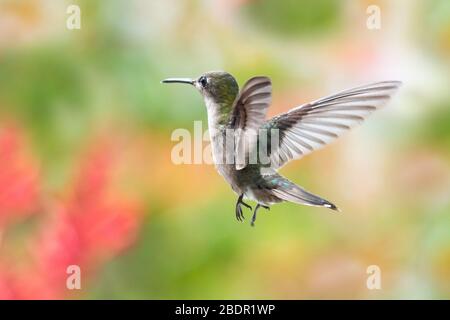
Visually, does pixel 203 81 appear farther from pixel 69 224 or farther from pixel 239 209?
pixel 69 224

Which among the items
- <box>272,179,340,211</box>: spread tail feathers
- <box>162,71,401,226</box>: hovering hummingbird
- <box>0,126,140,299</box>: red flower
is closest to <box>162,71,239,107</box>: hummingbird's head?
<box>162,71,401,226</box>: hovering hummingbird

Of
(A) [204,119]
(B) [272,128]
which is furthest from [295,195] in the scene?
(A) [204,119]

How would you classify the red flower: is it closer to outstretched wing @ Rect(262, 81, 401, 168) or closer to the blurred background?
the blurred background

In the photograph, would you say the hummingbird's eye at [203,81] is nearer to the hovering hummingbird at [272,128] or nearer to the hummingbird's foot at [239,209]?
the hovering hummingbird at [272,128]

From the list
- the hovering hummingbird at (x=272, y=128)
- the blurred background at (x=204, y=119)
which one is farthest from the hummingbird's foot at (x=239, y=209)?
the blurred background at (x=204, y=119)

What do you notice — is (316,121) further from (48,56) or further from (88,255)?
(48,56)
